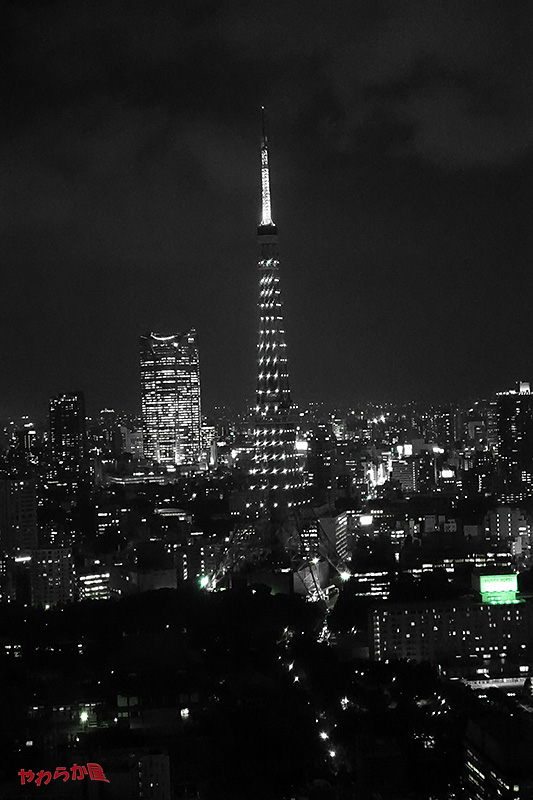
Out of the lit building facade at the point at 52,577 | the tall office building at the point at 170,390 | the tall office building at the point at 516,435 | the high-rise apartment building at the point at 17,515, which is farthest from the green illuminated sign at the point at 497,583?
the tall office building at the point at 170,390

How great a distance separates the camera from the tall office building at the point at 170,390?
77.4 feet

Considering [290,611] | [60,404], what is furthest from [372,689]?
[60,404]

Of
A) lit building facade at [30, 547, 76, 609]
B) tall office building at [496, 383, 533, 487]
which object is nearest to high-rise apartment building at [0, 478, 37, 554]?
lit building facade at [30, 547, 76, 609]

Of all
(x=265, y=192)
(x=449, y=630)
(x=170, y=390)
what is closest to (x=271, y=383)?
(x=265, y=192)

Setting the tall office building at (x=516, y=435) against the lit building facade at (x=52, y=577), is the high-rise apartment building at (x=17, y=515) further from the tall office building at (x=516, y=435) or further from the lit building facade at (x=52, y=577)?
the tall office building at (x=516, y=435)

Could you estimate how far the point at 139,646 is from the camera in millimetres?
8172

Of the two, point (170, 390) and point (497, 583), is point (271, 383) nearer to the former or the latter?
point (497, 583)

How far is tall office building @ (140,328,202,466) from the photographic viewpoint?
23.6 m

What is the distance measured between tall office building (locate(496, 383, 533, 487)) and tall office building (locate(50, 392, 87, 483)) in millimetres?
5701

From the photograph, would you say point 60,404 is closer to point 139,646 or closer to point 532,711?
point 139,646

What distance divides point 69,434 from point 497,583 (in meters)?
11.9

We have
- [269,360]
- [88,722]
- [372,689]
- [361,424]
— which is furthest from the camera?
[361,424]

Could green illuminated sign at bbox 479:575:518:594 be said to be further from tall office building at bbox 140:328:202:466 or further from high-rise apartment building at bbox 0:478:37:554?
tall office building at bbox 140:328:202:466

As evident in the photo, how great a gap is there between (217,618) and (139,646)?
3.53 ft
